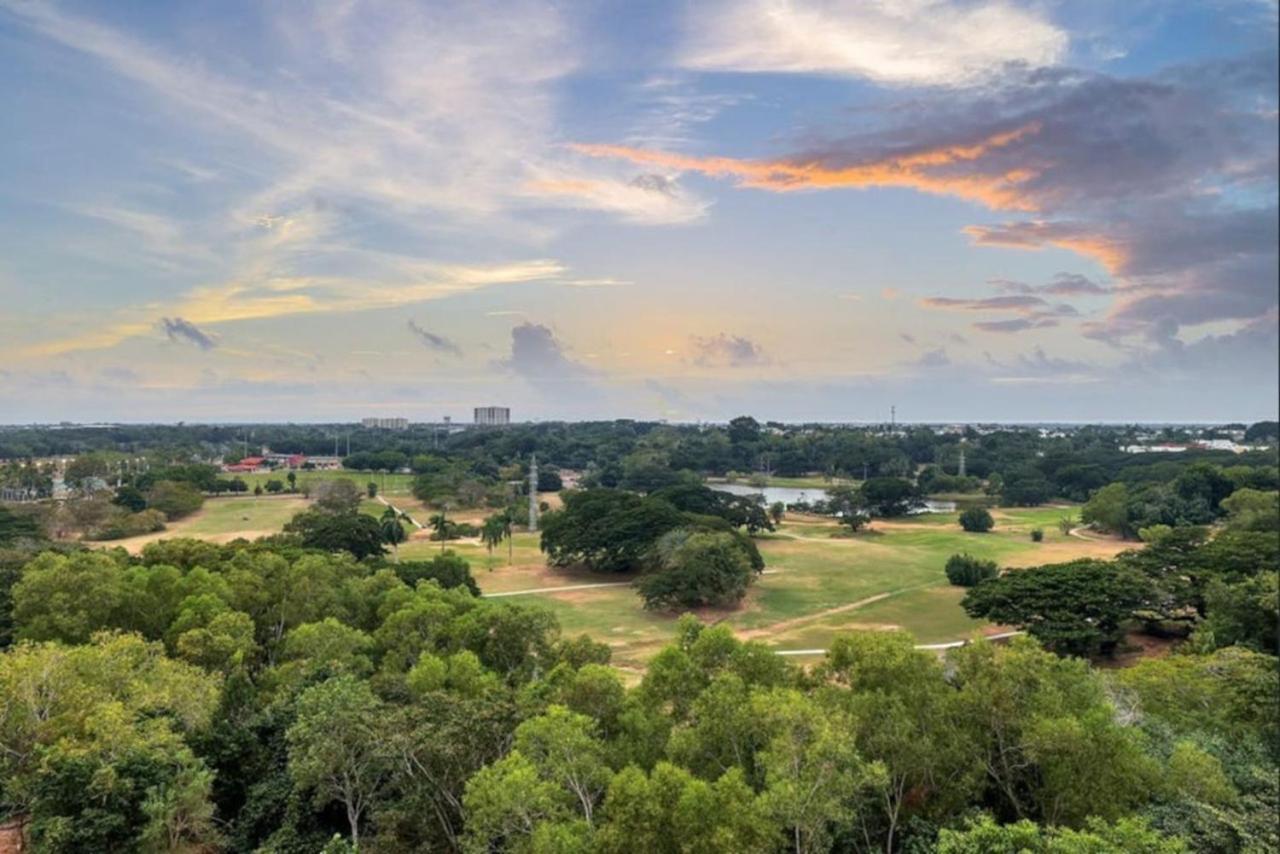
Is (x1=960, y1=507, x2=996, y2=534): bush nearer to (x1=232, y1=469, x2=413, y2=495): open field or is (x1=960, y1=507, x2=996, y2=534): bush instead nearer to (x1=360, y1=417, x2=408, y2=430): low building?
(x1=232, y1=469, x2=413, y2=495): open field

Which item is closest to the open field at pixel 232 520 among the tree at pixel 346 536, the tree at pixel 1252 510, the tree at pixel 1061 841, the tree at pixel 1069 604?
the tree at pixel 346 536

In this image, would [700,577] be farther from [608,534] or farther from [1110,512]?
[1110,512]

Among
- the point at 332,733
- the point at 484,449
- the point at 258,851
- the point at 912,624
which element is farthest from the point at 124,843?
the point at 484,449

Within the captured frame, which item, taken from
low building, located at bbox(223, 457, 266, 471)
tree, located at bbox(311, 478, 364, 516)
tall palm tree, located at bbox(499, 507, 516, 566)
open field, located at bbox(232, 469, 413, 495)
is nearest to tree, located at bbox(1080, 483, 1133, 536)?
tall palm tree, located at bbox(499, 507, 516, 566)

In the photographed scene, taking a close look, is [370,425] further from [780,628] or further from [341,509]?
[780,628]

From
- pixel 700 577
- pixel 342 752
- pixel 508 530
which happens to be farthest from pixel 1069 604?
pixel 508 530

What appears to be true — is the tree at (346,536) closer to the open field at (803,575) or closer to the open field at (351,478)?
the open field at (803,575)
